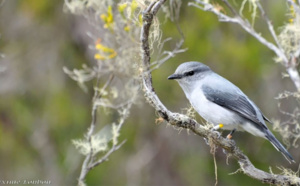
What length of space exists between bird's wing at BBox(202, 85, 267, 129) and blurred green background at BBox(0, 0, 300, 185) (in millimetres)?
1790

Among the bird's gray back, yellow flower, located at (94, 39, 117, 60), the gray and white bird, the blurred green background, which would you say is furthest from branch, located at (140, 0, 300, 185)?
the blurred green background

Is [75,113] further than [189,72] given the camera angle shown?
Yes

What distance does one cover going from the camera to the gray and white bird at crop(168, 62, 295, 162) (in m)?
4.40

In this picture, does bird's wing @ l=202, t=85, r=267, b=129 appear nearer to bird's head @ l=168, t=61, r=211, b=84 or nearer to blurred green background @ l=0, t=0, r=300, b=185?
bird's head @ l=168, t=61, r=211, b=84

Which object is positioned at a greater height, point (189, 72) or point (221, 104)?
point (189, 72)

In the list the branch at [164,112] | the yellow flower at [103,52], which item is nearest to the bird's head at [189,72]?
the yellow flower at [103,52]

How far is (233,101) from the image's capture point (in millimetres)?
4508

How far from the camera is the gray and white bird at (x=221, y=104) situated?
14.4ft

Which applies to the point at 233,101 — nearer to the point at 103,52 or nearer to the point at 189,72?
the point at 189,72

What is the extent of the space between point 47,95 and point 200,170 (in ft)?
7.39

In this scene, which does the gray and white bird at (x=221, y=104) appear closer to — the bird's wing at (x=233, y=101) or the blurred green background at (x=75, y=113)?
the bird's wing at (x=233, y=101)

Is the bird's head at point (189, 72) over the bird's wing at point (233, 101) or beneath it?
over

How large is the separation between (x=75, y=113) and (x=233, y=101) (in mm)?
2982

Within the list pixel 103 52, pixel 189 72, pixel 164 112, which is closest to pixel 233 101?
pixel 189 72
